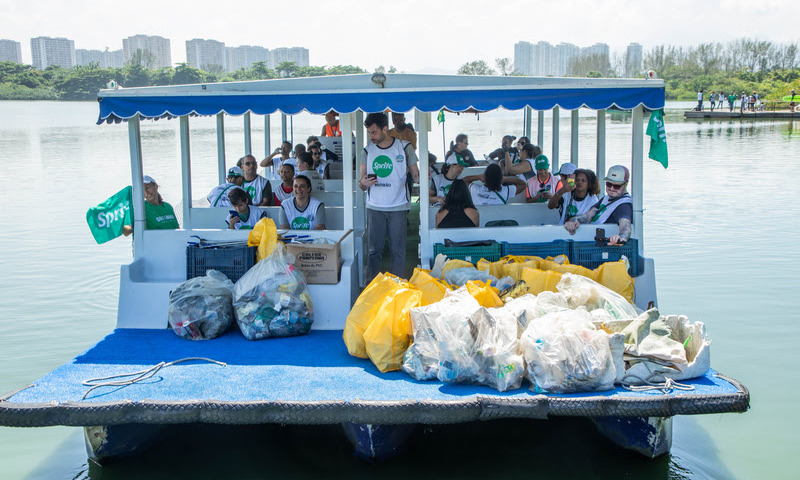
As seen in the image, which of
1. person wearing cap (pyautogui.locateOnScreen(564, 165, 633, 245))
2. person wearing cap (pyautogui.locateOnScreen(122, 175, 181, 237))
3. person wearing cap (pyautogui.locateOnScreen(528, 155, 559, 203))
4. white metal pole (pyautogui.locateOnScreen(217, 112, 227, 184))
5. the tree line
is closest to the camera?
person wearing cap (pyautogui.locateOnScreen(564, 165, 633, 245))

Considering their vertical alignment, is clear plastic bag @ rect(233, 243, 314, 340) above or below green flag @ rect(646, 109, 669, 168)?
below

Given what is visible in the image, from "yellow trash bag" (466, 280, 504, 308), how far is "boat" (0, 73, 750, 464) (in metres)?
0.81

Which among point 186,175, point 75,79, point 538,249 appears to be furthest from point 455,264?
point 75,79

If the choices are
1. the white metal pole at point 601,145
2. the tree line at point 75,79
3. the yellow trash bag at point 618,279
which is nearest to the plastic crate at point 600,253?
the yellow trash bag at point 618,279

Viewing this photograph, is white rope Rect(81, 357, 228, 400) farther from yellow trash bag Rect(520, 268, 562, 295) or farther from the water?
yellow trash bag Rect(520, 268, 562, 295)

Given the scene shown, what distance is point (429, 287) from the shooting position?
18.4 ft

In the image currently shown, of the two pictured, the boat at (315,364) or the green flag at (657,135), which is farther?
the green flag at (657,135)

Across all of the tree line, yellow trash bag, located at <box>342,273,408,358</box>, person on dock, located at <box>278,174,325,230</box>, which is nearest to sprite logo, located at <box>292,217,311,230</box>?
person on dock, located at <box>278,174,325,230</box>

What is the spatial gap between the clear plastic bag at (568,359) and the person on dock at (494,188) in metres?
3.57

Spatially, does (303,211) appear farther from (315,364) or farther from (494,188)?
(494,188)

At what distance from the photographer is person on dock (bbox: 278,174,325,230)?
22.8 feet

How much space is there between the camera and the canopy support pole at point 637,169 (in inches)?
251

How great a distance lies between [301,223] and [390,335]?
89.2 inches

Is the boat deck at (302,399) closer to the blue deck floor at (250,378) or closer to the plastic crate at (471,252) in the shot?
the blue deck floor at (250,378)
